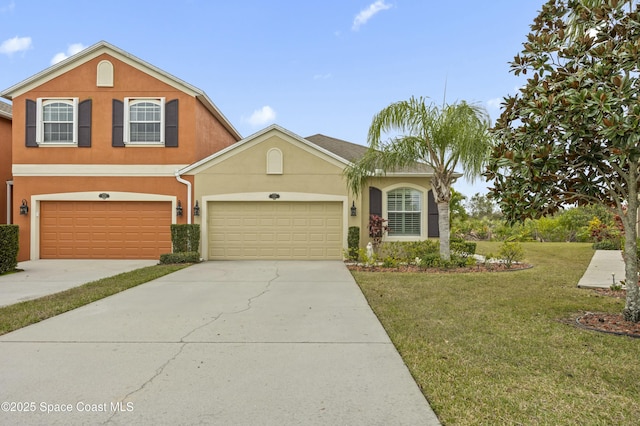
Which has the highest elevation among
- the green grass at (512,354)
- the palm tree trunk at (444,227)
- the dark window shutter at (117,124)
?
the dark window shutter at (117,124)

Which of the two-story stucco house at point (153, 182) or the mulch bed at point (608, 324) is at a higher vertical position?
the two-story stucco house at point (153, 182)

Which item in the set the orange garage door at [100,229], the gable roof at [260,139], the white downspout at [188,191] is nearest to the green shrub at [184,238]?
the white downspout at [188,191]

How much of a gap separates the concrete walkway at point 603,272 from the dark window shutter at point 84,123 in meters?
14.8

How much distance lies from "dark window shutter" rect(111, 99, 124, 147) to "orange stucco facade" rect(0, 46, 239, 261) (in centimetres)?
14

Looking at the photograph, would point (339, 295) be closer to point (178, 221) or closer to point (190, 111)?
point (178, 221)

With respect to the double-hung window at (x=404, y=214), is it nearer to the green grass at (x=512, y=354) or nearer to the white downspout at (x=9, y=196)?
the green grass at (x=512, y=354)

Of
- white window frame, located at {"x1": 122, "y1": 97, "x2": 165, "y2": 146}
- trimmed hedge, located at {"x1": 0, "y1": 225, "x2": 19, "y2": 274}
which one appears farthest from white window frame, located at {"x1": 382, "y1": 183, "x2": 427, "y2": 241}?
trimmed hedge, located at {"x1": 0, "y1": 225, "x2": 19, "y2": 274}

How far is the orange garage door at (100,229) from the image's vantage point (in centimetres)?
1355

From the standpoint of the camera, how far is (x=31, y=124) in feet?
44.3

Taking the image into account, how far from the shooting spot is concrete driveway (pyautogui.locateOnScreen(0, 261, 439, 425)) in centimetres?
300

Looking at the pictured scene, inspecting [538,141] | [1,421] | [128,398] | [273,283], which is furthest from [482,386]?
[273,283]

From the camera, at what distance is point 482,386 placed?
11.0 ft

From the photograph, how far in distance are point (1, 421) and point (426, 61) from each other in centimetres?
1537

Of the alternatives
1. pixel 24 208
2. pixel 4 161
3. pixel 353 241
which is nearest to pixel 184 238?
pixel 353 241
